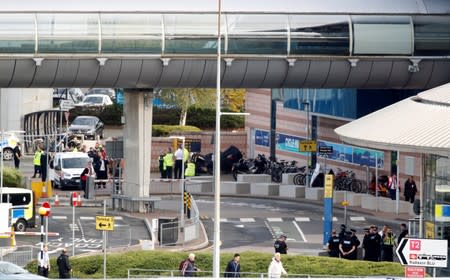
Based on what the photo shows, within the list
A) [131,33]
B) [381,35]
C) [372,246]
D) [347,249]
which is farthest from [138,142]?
[372,246]

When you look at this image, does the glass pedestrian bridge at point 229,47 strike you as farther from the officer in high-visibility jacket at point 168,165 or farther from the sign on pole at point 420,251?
the sign on pole at point 420,251

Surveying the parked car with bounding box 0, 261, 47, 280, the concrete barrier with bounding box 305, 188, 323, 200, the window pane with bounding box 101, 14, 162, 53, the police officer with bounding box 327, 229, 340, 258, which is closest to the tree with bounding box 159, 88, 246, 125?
the concrete barrier with bounding box 305, 188, 323, 200

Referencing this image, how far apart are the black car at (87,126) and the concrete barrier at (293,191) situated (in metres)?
22.4

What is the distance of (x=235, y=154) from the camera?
78.3 metres

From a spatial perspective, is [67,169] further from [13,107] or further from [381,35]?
[13,107]

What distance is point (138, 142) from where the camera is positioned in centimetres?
6291

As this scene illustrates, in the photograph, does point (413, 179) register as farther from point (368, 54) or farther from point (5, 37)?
point (5, 37)

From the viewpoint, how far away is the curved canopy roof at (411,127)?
44.4m

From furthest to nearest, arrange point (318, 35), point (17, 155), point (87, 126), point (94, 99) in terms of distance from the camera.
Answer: point (94, 99) → point (87, 126) → point (17, 155) → point (318, 35)

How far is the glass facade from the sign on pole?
20328 mm

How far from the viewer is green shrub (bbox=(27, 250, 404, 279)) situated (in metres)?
45.6

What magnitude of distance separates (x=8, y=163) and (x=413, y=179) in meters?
21.4

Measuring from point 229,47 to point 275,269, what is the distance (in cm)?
1657

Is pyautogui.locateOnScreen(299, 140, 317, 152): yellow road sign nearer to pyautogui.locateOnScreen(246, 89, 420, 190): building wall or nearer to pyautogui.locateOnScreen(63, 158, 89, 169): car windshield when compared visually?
pyautogui.locateOnScreen(246, 89, 420, 190): building wall
